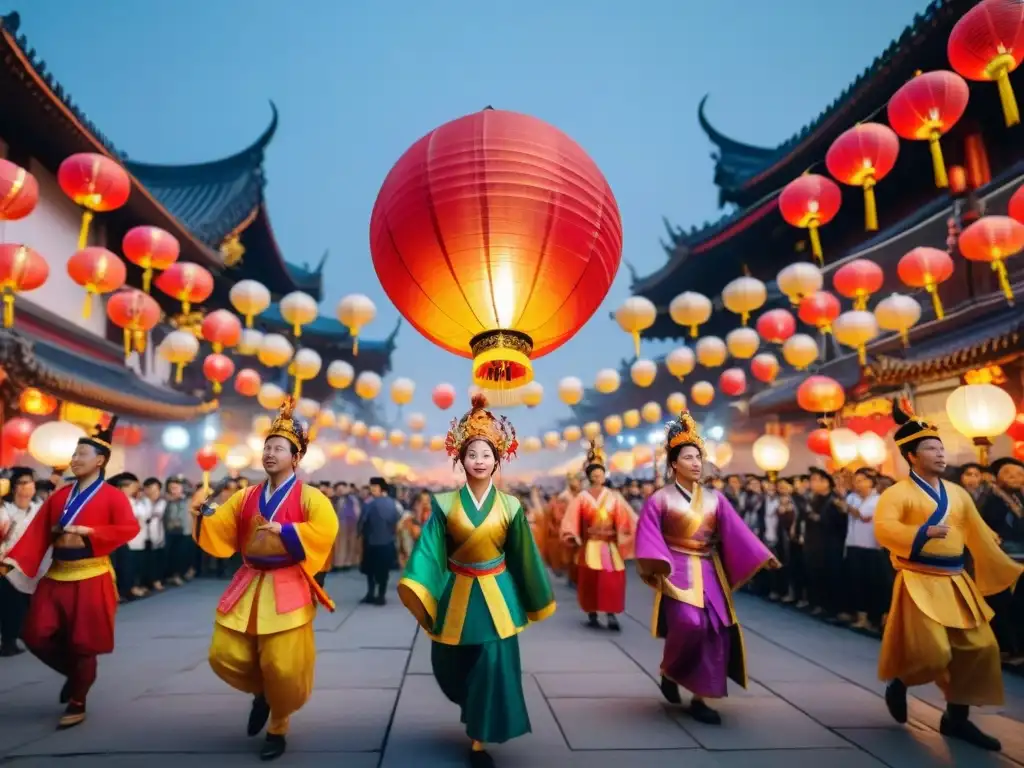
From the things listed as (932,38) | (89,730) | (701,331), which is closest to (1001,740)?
(89,730)

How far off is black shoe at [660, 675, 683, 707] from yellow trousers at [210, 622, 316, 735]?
223 centimetres

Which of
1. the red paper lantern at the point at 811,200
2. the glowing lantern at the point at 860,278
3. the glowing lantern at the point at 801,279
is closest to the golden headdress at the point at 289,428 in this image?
the red paper lantern at the point at 811,200

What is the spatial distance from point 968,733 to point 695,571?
5.21ft

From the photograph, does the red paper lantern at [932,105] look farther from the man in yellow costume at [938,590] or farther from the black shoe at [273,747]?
the black shoe at [273,747]

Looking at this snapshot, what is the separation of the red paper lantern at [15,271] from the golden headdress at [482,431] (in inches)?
196

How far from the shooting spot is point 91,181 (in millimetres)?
6445

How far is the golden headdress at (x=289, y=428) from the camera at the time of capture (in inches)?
140

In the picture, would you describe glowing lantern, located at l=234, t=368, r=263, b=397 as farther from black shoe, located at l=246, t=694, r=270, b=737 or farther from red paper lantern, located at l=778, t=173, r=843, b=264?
red paper lantern, located at l=778, t=173, r=843, b=264

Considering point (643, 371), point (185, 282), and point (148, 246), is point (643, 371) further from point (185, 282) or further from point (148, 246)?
point (148, 246)

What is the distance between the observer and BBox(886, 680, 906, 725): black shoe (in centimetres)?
359

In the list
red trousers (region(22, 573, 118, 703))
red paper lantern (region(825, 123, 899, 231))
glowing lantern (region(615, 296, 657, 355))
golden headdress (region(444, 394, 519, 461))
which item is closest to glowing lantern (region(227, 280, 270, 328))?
glowing lantern (region(615, 296, 657, 355))

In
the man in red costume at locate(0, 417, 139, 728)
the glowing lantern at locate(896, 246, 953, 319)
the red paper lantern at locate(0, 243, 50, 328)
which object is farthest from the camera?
the glowing lantern at locate(896, 246, 953, 319)

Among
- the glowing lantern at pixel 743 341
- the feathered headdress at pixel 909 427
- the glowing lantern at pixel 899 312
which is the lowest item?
the feathered headdress at pixel 909 427

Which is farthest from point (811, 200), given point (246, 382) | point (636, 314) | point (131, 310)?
point (246, 382)
